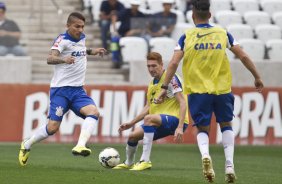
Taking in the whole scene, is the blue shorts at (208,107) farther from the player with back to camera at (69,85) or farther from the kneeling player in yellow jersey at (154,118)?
the player with back to camera at (69,85)

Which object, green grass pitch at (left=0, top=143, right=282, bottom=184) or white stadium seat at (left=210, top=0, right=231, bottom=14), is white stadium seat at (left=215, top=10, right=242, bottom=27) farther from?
green grass pitch at (left=0, top=143, right=282, bottom=184)

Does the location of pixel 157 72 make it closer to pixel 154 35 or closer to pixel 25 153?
pixel 25 153

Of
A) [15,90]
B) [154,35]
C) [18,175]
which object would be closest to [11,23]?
[15,90]

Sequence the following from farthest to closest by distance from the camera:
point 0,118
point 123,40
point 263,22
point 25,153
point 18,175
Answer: point 263,22, point 123,40, point 0,118, point 25,153, point 18,175

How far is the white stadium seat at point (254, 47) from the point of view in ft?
85.5

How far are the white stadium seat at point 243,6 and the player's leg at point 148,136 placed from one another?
13166 millimetres

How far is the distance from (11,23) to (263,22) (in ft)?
22.7

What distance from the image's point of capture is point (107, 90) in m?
23.8

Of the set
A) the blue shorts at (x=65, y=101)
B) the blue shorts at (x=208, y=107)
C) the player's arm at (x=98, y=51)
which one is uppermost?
the player's arm at (x=98, y=51)

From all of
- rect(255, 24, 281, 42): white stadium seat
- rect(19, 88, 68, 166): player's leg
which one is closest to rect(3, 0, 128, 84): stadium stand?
rect(255, 24, 281, 42): white stadium seat

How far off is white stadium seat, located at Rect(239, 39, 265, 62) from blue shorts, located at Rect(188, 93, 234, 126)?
13.2 m

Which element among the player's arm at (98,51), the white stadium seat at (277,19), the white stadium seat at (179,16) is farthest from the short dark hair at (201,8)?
the white stadium seat at (277,19)

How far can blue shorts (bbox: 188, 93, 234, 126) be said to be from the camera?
42.0 ft

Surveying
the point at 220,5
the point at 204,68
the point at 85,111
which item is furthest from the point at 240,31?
the point at 204,68
